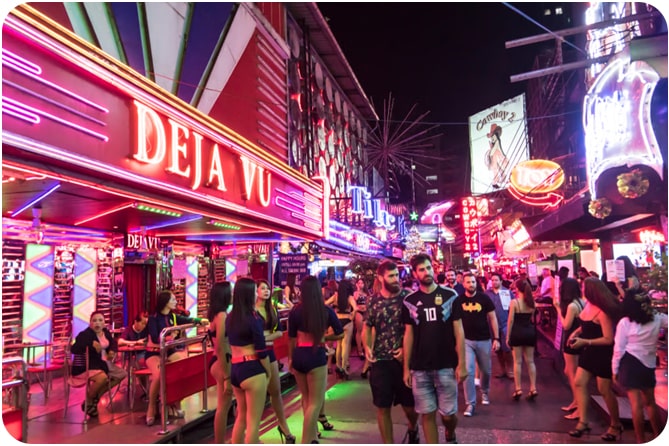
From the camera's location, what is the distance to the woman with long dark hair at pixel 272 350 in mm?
6039

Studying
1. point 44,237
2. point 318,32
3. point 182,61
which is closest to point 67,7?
point 182,61

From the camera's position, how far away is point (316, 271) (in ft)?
72.0

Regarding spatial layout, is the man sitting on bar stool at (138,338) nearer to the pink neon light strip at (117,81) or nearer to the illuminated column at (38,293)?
the illuminated column at (38,293)

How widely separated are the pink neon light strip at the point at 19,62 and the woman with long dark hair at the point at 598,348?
672 cm

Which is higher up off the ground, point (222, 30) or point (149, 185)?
point (222, 30)

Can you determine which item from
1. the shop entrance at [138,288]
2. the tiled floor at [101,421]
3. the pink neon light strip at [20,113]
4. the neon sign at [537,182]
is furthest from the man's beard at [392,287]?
the neon sign at [537,182]

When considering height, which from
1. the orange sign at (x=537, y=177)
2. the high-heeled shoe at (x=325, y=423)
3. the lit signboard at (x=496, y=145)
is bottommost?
the high-heeled shoe at (x=325, y=423)

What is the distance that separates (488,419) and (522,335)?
1677 millimetres

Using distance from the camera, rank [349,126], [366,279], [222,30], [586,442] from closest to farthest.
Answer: [586,442] → [222,30] → [366,279] → [349,126]

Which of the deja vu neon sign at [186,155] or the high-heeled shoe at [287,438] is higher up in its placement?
the deja vu neon sign at [186,155]

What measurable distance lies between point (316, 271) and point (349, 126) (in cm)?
1026

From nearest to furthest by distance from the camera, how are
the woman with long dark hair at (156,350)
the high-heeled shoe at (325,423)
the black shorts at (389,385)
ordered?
the black shorts at (389,385)
the high-heeled shoe at (325,423)
the woman with long dark hair at (156,350)

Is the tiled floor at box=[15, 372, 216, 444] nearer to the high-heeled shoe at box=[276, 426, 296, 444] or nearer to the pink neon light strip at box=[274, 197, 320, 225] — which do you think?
the high-heeled shoe at box=[276, 426, 296, 444]

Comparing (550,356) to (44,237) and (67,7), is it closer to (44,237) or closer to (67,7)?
(44,237)
